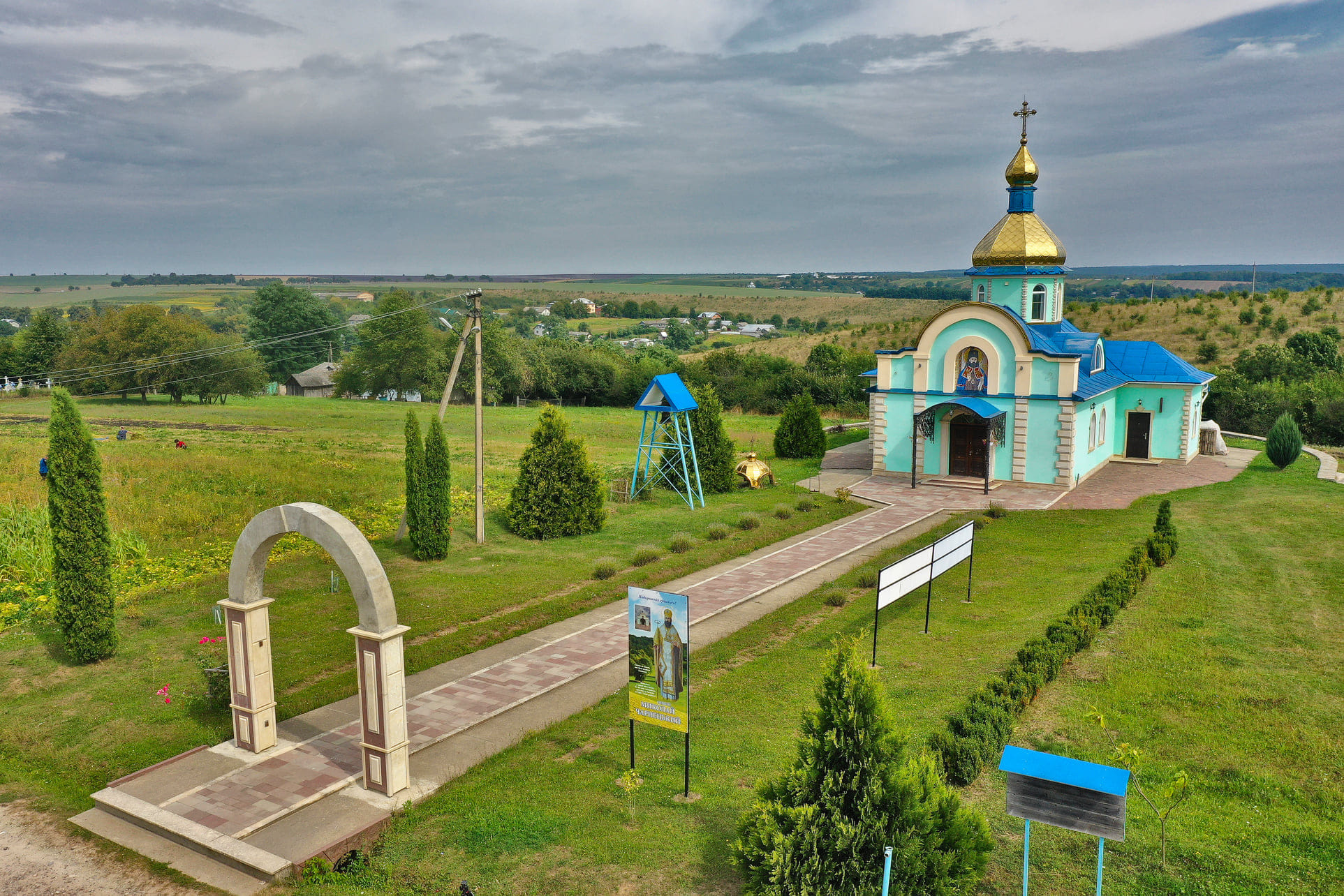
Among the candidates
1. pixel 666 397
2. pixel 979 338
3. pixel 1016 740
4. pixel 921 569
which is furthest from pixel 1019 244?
pixel 1016 740

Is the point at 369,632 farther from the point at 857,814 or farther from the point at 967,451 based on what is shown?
the point at 967,451

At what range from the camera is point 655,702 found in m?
9.13

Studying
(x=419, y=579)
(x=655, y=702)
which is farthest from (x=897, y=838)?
(x=419, y=579)

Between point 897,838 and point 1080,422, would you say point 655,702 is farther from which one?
point 1080,422

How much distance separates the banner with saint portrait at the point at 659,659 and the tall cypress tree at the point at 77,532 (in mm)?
8520

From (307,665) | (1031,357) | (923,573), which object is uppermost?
(1031,357)

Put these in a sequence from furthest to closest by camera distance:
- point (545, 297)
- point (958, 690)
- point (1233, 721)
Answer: point (545, 297) → point (958, 690) → point (1233, 721)

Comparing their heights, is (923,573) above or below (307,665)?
above

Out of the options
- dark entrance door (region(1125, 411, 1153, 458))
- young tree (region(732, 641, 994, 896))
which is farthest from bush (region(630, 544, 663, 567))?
dark entrance door (region(1125, 411, 1153, 458))

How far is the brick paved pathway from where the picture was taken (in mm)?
9172

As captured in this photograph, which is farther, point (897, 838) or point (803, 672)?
point (803, 672)

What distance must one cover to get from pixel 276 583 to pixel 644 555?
7347 mm

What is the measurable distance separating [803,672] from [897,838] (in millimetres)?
6086

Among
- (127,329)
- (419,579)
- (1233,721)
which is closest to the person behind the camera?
(1233,721)
